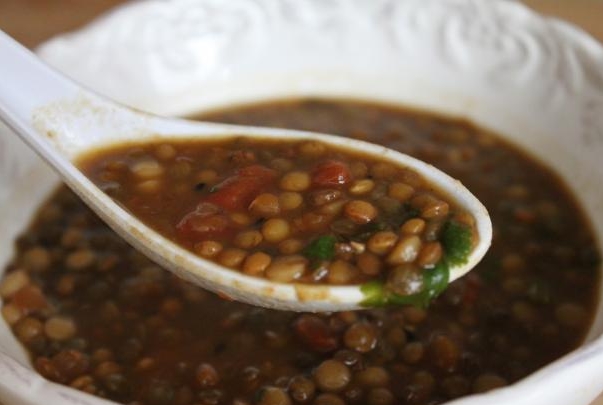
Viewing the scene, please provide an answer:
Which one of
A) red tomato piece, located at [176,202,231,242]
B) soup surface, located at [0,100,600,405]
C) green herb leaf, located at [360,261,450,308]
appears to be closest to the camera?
green herb leaf, located at [360,261,450,308]

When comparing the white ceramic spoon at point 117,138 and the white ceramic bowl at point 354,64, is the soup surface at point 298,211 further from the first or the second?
the white ceramic bowl at point 354,64

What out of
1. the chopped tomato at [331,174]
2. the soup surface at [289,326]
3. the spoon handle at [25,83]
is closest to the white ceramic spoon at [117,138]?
the spoon handle at [25,83]

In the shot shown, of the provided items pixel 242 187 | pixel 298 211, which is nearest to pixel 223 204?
pixel 242 187

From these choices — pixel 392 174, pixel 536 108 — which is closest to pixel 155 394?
pixel 392 174

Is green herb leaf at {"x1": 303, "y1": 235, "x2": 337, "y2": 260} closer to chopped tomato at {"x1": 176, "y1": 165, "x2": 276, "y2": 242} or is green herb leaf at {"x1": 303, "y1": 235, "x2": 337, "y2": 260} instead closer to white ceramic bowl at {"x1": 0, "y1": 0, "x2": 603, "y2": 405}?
chopped tomato at {"x1": 176, "y1": 165, "x2": 276, "y2": 242}

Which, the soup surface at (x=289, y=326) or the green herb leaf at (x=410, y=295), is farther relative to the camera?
the soup surface at (x=289, y=326)

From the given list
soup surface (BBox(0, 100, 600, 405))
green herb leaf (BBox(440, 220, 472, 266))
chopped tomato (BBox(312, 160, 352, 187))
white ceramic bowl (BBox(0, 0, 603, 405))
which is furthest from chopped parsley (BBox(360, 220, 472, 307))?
white ceramic bowl (BBox(0, 0, 603, 405))

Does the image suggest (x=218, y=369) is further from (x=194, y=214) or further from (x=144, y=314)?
(x=194, y=214)
